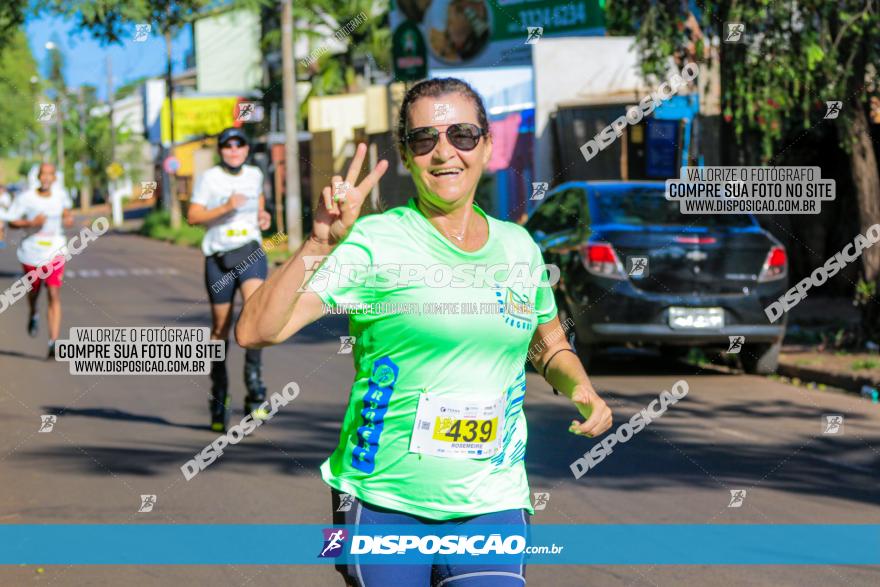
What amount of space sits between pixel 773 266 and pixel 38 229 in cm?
731

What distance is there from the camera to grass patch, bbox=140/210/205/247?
4472 cm

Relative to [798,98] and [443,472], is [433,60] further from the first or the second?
[443,472]

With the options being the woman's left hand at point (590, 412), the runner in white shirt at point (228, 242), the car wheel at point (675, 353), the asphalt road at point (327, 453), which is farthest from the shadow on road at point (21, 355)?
the woman's left hand at point (590, 412)

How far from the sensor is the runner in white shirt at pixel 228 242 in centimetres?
888

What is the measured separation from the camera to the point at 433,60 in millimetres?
33031

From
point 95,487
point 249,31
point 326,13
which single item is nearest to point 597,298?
point 95,487

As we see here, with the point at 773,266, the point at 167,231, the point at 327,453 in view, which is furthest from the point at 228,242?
the point at 167,231

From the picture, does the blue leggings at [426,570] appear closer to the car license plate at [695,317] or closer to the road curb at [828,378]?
the road curb at [828,378]

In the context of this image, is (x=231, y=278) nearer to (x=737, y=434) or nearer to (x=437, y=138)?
(x=737, y=434)

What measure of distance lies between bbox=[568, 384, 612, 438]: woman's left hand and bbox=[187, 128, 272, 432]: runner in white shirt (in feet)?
18.4

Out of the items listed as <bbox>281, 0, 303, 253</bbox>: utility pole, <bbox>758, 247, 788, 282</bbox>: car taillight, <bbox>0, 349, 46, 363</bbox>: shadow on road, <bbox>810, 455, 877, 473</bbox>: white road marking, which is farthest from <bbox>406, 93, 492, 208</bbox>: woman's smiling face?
<bbox>281, 0, 303, 253</bbox>: utility pole

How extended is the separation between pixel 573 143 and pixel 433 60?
7529mm

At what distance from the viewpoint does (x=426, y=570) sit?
307cm

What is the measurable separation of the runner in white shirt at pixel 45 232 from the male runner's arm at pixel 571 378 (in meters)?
10.6
